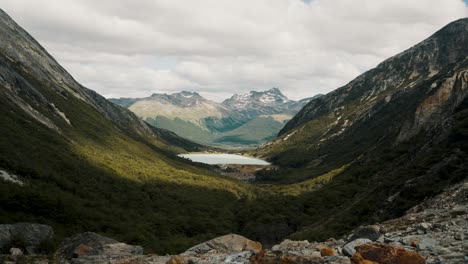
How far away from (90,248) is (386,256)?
23452 mm

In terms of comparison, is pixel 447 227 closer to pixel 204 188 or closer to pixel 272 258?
pixel 272 258

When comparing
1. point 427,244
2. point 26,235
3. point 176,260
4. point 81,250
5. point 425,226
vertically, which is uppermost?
point 425,226

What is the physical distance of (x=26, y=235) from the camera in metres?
33.7

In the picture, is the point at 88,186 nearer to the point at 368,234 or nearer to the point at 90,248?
the point at 90,248

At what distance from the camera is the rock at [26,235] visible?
32.0m

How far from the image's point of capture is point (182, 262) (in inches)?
960

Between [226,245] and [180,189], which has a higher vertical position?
[226,245]

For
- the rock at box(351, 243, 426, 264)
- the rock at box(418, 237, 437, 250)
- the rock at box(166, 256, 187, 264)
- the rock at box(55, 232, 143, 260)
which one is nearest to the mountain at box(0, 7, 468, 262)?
the rock at box(418, 237, 437, 250)

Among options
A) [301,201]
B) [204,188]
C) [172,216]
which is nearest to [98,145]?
[204,188]

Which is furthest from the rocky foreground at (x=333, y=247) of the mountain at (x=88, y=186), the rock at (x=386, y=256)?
the mountain at (x=88, y=186)

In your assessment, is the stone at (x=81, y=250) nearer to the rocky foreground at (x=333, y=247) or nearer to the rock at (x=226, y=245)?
the rocky foreground at (x=333, y=247)

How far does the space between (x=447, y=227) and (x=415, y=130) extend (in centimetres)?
10942

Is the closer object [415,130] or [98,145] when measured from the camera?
[415,130]

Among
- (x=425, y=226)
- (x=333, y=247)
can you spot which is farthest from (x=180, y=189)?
(x=425, y=226)
